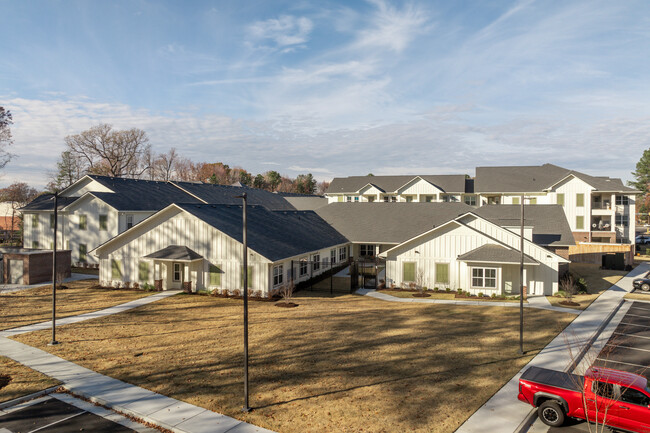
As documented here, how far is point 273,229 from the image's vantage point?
35062 millimetres

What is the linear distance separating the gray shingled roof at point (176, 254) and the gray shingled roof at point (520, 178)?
52.2 metres

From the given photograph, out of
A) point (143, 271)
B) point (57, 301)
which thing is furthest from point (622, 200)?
point (57, 301)

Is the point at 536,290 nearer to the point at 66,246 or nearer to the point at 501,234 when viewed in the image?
the point at 501,234

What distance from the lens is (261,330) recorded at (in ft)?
67.7

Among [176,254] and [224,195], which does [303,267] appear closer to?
[176,254]

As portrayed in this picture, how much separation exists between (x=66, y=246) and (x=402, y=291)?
38.0 metres

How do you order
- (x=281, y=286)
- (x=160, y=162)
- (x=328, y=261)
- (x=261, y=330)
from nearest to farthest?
1. (x=261, y=330)
2. (x=281, y=286)
3. (x=328, y=261)
4. (x=160, y=162)

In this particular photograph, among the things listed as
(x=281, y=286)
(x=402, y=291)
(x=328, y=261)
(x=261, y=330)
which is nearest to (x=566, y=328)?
(x=402, y=291)

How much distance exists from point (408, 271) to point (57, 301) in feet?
87.7

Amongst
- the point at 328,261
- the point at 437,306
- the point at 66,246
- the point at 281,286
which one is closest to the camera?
the point at 437,306

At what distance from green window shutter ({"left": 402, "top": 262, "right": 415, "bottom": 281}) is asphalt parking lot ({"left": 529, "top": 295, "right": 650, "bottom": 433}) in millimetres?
14491

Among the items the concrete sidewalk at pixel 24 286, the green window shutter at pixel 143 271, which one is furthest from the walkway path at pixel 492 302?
Result: the concrete sidewalk at pixel 24 286

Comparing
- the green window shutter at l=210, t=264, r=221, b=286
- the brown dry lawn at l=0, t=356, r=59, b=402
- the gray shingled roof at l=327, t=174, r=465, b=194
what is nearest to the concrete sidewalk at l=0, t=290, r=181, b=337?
the green window shutter at l=210, t=264, r=221, b=286

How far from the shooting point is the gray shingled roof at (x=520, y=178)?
60969mm
